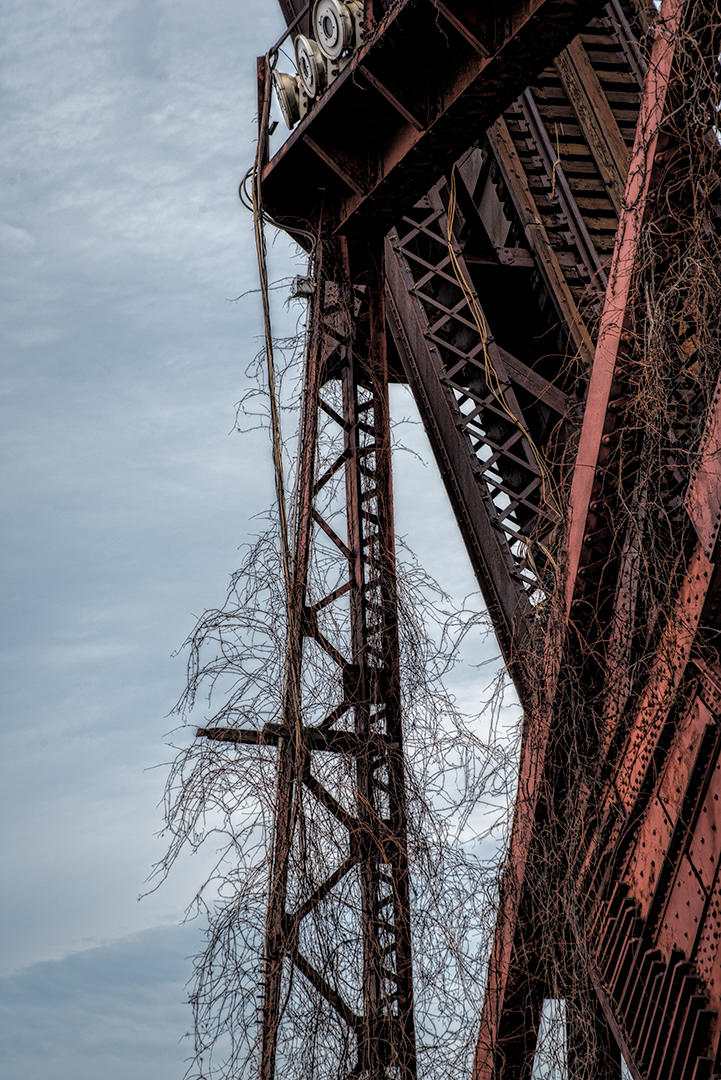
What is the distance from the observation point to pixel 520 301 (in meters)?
14.5

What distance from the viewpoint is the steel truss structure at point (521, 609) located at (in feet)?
23.5

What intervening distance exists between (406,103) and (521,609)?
165 inches

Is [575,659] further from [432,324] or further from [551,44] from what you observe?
[432,324]

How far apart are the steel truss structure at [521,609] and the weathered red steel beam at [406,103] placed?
18 mm

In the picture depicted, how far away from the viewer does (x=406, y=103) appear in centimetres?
938

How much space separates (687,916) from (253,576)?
3846 millimetres

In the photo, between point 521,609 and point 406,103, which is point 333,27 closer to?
point 406,103

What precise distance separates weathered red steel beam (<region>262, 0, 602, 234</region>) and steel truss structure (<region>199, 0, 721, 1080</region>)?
0.02 m

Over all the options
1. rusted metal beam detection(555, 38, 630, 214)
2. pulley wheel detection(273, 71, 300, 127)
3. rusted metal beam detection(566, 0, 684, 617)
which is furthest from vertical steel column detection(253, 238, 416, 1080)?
rusted metal beam detection(555, 38, 630, 214)

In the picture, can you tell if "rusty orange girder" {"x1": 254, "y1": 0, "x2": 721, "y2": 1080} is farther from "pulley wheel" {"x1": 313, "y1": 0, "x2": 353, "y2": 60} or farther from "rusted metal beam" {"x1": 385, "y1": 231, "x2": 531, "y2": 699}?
"pulley wheel" {"x1": 313, "y1": 0, "x2": 353, "y2": 60}

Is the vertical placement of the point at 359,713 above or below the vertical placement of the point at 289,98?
below

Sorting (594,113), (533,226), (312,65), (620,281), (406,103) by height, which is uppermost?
(594,113)

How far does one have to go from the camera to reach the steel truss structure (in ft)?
23.5

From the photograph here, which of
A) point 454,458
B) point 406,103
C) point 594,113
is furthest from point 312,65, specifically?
point 594,113
